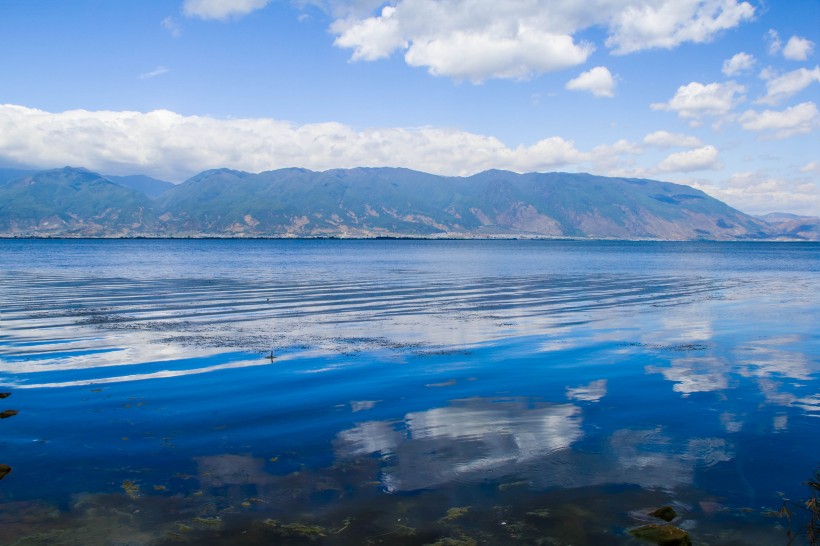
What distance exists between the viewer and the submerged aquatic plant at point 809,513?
872cm

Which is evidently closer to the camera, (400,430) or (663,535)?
(663,535)

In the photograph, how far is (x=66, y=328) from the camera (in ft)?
98.1

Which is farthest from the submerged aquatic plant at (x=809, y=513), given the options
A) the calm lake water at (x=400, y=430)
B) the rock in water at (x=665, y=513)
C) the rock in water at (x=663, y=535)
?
the rock in water at (x=665, y=513)

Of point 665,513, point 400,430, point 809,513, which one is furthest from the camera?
point 400,430

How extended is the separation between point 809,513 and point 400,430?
8330 millimetres

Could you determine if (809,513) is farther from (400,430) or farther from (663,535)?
(400,430)

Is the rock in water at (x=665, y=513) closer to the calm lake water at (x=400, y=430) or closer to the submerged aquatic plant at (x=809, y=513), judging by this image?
the calm lake water at (x=400, y=430)

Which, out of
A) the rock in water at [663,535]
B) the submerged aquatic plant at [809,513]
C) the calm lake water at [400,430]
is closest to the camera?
the submerged aquatic plant at [809,513]

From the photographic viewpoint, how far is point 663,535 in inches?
381

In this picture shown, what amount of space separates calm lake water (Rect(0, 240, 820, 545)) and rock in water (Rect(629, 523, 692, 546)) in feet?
0.82

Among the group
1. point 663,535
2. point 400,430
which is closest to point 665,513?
point 663,535

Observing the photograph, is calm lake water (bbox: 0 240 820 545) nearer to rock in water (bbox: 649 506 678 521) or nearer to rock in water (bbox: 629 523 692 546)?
rock in water (bbox: 649 506 678 521)

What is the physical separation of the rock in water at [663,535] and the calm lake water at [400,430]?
0.25 m

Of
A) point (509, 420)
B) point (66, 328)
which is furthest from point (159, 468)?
point (66, 328)
